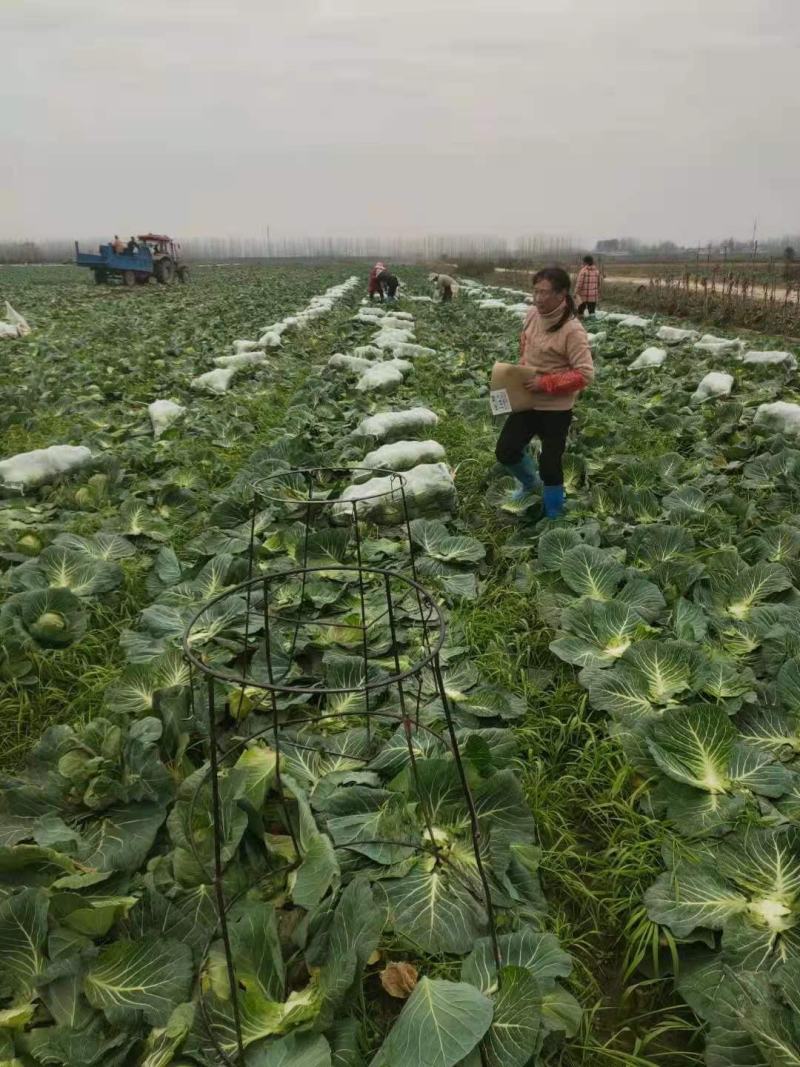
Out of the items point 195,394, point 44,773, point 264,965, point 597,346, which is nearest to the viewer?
point 264,965

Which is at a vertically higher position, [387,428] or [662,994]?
[387,428]

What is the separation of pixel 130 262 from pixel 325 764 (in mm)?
27283

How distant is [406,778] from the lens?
2.13 m

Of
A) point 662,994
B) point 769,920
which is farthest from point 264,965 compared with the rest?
point 769,920

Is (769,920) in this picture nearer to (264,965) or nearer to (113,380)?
(264,965)

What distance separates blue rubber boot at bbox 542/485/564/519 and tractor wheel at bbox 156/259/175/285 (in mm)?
26632

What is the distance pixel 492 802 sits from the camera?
→ 2066 millimetres

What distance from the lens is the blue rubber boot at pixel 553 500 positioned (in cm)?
418

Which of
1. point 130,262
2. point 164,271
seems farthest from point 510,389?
point 164,271

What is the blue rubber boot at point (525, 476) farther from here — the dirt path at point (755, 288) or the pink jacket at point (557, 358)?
the dirt path at point (755, 288)

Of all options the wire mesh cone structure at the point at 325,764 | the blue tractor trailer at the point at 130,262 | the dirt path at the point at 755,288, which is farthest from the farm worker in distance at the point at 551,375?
the blue tractor trailer at the point at 130,262

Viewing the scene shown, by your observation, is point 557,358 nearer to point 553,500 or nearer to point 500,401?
point 500,401

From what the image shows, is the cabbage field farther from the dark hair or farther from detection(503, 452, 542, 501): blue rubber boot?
the dark hair

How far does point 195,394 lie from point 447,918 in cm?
708
